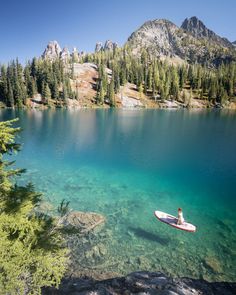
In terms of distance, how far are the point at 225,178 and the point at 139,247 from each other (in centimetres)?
2112

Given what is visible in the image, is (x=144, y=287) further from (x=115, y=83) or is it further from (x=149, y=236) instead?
(x=115, y=83)

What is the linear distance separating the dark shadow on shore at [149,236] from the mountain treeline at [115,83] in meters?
118

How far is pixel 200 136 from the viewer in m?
62.5

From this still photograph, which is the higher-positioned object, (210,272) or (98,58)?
(98,58)

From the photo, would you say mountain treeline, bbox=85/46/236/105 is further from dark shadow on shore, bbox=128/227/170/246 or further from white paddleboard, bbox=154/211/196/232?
dark shadow on shore, bbox=128/227/170/246

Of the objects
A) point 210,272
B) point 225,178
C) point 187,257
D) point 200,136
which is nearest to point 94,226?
point 187,257

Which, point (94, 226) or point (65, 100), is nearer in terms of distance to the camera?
point (94, 226)

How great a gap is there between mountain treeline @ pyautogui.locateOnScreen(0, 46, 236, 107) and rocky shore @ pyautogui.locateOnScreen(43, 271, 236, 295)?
125 meters

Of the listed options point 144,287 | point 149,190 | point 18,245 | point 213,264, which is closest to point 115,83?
point 149,190

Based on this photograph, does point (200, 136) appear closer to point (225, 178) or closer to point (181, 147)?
point (181, 147)

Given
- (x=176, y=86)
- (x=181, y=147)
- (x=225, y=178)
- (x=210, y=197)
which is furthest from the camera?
(x=176, y=86)

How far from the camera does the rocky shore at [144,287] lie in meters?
8.69

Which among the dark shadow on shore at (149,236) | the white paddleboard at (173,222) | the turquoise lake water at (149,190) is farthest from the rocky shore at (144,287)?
the white paddleboard at (173,222)

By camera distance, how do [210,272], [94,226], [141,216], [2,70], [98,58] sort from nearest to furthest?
[210,272] < [94,226] < [141,216] < [2,70] < [98,58]
